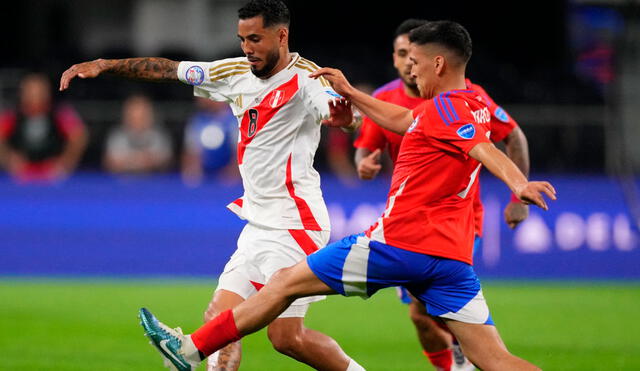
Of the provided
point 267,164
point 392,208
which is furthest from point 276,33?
point 392,208

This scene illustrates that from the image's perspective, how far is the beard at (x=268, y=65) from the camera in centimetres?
675

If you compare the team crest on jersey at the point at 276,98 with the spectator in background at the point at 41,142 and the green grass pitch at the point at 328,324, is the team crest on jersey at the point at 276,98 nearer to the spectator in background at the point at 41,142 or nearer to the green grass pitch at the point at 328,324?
the green grass pitch at the point at 328,324

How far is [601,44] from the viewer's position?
2058 centimetres

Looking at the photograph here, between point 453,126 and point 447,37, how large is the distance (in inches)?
24.0

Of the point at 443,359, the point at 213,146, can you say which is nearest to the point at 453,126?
the point at 443,359

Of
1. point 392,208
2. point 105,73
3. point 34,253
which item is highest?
point 105,73

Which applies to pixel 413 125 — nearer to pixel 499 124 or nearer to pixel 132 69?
pixel 132 69

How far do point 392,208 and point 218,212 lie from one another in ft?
30.9

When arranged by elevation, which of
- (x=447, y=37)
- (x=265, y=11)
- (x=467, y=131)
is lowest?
(x=467, y=131)

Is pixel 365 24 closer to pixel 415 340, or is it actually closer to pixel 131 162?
pixel 131 162

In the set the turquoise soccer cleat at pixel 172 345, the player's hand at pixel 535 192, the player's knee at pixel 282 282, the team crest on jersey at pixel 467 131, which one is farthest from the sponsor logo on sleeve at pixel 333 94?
the turquoise soccer cleat at pixel 172 345

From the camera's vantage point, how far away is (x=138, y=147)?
51.9ft

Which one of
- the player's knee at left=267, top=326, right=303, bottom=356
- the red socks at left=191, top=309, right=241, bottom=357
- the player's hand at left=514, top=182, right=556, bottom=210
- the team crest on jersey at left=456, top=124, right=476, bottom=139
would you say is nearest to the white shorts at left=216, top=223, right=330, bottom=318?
the player's knee at left=267, top=326, right=303, bottom=356

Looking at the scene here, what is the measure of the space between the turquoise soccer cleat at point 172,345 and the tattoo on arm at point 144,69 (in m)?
1.63
